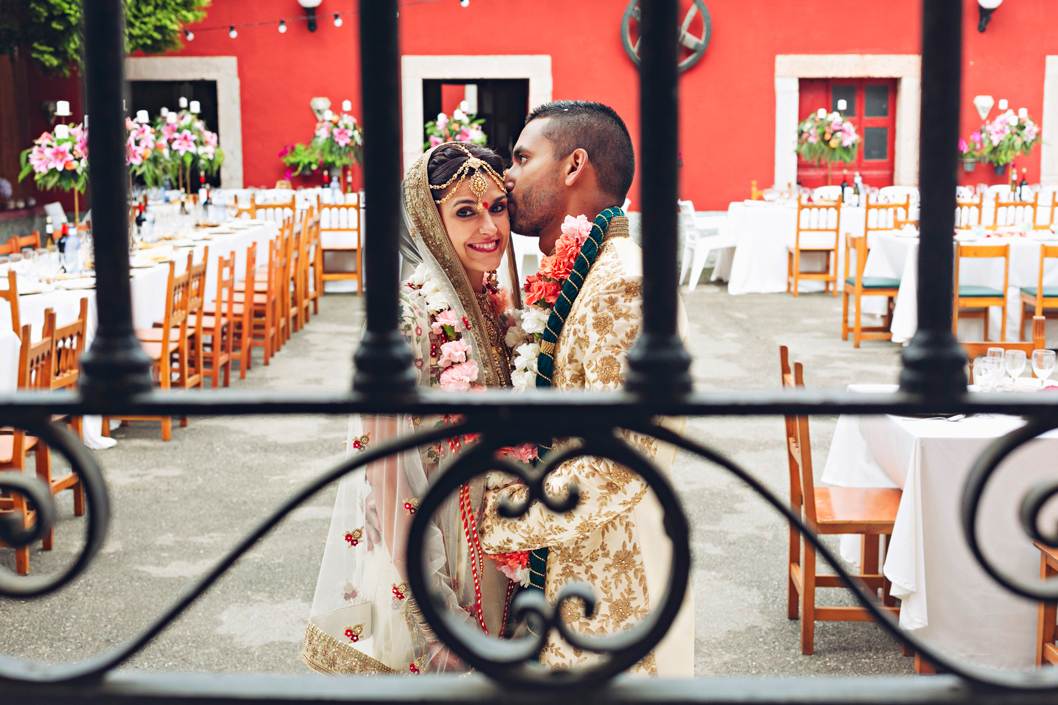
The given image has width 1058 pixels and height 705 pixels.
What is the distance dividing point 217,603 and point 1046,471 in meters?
2.51

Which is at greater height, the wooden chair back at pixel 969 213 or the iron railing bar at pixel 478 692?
the wooden chair back at pixel 969 213

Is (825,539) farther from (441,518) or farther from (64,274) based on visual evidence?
(64,274)

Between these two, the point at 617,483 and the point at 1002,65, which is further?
the point at 1002,65

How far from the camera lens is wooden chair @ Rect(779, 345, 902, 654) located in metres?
2.79

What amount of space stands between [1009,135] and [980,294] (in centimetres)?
549

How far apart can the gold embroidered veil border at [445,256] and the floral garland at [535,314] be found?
0.07 m

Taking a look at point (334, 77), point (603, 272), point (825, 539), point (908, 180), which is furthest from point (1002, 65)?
point (603, 272)

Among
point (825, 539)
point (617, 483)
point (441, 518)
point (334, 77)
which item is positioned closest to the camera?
point (617, 483)

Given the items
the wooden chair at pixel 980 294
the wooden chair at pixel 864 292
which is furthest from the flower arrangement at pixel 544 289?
the wooden chair at pixel 864 292

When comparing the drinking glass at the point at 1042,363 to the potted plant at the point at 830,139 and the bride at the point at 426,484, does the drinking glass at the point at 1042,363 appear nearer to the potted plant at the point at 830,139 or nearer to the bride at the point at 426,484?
the bride at the point at 426,484

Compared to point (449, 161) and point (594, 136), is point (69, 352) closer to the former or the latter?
point (449, 161)

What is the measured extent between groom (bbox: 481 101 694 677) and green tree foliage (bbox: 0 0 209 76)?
33.7 ft

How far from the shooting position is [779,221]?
10047mm

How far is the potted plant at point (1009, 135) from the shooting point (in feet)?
36.4
